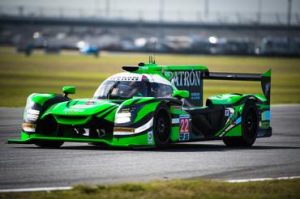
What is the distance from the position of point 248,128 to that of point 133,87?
234 centimetres

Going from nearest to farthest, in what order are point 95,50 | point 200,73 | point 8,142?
point 8,142 < point 200,73 < point 95,50

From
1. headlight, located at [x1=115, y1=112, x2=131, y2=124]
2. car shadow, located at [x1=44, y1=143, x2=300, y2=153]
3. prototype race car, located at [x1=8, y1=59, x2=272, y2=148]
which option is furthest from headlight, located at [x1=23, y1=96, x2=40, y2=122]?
headlight, located at [x1=115, y1=112, x2=131, y2=124]

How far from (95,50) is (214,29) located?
6036cm

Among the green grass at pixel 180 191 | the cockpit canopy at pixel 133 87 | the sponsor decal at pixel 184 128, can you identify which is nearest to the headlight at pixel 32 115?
the cockpit canopy at pixel 133 87

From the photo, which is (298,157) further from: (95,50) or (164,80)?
(95,50)

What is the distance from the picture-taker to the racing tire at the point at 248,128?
1766cm

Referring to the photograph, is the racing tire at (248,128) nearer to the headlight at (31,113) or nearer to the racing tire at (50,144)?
the racing tire at (50,144)

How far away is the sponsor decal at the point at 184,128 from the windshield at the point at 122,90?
0.81 m

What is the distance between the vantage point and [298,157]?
50.2 ft

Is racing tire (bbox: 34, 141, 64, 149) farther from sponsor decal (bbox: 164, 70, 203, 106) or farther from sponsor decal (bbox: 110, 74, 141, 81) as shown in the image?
sponsor decal (bbox: 164, 70, 203, 106)

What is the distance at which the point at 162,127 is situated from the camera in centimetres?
1606

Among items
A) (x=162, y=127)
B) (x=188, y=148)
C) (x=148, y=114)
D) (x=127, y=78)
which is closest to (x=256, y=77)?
(x=188, y=148)

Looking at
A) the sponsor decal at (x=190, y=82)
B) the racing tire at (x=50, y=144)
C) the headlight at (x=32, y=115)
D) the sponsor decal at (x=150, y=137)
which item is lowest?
the racing tire at (x=50, y=144)

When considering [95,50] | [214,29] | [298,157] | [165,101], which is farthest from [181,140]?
[214,29]
